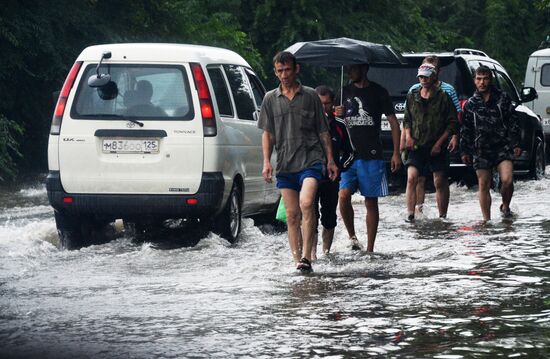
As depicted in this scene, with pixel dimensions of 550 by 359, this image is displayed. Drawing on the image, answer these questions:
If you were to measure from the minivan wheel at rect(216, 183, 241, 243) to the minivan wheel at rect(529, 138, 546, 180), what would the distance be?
9767mm

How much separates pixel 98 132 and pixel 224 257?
5.45 feet

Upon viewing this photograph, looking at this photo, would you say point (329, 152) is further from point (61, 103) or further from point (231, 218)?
point (61, 103)

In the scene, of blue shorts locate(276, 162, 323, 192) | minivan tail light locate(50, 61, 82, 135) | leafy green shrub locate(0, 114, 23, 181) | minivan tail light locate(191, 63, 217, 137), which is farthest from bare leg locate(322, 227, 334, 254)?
leafy green shrub locate(0, 114, 23, 181)

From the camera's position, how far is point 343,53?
13.1m

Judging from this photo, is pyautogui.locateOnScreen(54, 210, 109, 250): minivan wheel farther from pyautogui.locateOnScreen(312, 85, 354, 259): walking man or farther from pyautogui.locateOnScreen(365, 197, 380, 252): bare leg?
pyautogui.locateOnScreen(365, 197, 380, 252): bare leg

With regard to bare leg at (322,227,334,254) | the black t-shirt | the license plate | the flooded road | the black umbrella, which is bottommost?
the flooded road

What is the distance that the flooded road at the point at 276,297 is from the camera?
745 centimetres

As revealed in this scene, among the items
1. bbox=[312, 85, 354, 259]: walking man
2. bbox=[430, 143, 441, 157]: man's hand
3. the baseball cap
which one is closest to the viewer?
bbox=[312, 85, 354, 259]: walking man

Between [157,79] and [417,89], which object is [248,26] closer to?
[417,89]

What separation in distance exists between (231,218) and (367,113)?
159 centimetres

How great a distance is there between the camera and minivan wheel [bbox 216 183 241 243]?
41.9ft

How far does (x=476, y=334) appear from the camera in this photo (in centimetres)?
766

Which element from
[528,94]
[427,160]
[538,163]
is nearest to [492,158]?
[427,160]

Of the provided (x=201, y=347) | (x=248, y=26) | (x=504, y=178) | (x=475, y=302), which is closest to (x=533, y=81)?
(x=248, y=26)
